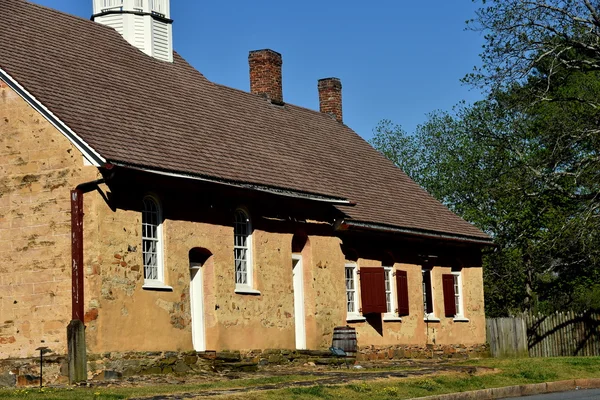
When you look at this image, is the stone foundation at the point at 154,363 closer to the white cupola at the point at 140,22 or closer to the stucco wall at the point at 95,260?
the stucco wall at the point at 95,260

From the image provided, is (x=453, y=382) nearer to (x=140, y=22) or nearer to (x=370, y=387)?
(x=370, y=387)

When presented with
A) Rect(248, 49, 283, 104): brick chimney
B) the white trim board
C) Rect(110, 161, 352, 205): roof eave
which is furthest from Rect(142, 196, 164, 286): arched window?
Rect(248, 49, 283, 104): brick chimney

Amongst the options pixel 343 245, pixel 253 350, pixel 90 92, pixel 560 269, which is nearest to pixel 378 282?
pixel 343 245

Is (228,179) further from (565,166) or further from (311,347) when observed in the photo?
(565,166)

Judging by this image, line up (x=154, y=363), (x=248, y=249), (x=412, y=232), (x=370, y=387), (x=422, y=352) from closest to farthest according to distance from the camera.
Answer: (x=370, y=387), (x=154, y=363), (x=248, y=249), (x=412, y=232), (x=422, y=352)

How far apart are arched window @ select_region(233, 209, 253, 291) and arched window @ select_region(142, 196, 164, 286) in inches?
112

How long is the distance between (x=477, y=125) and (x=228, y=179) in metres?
27.6

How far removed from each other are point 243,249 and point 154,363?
437cm

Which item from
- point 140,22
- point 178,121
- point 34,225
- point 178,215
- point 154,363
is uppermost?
point 140,22

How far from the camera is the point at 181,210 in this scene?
23.0 m

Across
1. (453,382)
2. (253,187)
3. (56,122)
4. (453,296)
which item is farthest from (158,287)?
(453,296)

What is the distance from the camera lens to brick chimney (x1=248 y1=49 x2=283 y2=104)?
110 feet

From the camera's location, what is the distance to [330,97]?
37.8 meters

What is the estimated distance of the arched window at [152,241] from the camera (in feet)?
72.9
